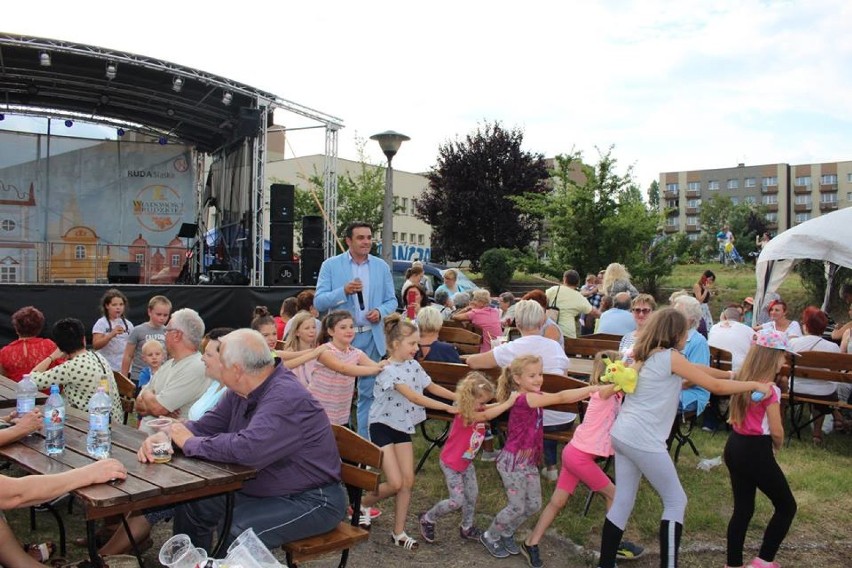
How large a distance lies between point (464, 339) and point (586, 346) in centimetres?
127

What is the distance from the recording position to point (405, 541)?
436 cm

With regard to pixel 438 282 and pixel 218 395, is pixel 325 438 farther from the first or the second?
pixel 438 282

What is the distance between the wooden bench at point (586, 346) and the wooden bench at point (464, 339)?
964mm

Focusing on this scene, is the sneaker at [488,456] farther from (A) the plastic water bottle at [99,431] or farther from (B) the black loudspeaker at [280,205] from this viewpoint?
(B) the black loudspeaker at [280,205]

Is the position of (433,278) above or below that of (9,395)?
above

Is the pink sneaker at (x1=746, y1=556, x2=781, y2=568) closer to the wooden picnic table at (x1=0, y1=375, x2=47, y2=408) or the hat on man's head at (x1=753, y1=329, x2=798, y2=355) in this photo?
the hat on man's head at (x1=753, y1=329, x2=798, y2=355)

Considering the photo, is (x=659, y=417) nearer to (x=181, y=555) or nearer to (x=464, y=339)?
(x=181, y=555)

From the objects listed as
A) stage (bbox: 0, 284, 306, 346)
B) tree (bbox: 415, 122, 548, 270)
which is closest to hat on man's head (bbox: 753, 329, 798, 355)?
stage (bbox: 0, 284, 306, 346)

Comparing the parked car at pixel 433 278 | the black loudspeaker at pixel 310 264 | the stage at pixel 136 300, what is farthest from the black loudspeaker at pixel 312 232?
the parked car at pixel 433 278

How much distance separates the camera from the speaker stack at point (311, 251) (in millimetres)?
14430

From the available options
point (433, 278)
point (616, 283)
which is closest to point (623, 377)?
point (616, 283)

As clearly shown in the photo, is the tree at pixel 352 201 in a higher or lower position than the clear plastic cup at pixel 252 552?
higher

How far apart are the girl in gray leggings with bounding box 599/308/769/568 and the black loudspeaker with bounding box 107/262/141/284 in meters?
12.6

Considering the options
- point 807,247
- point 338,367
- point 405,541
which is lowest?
point 405,541
